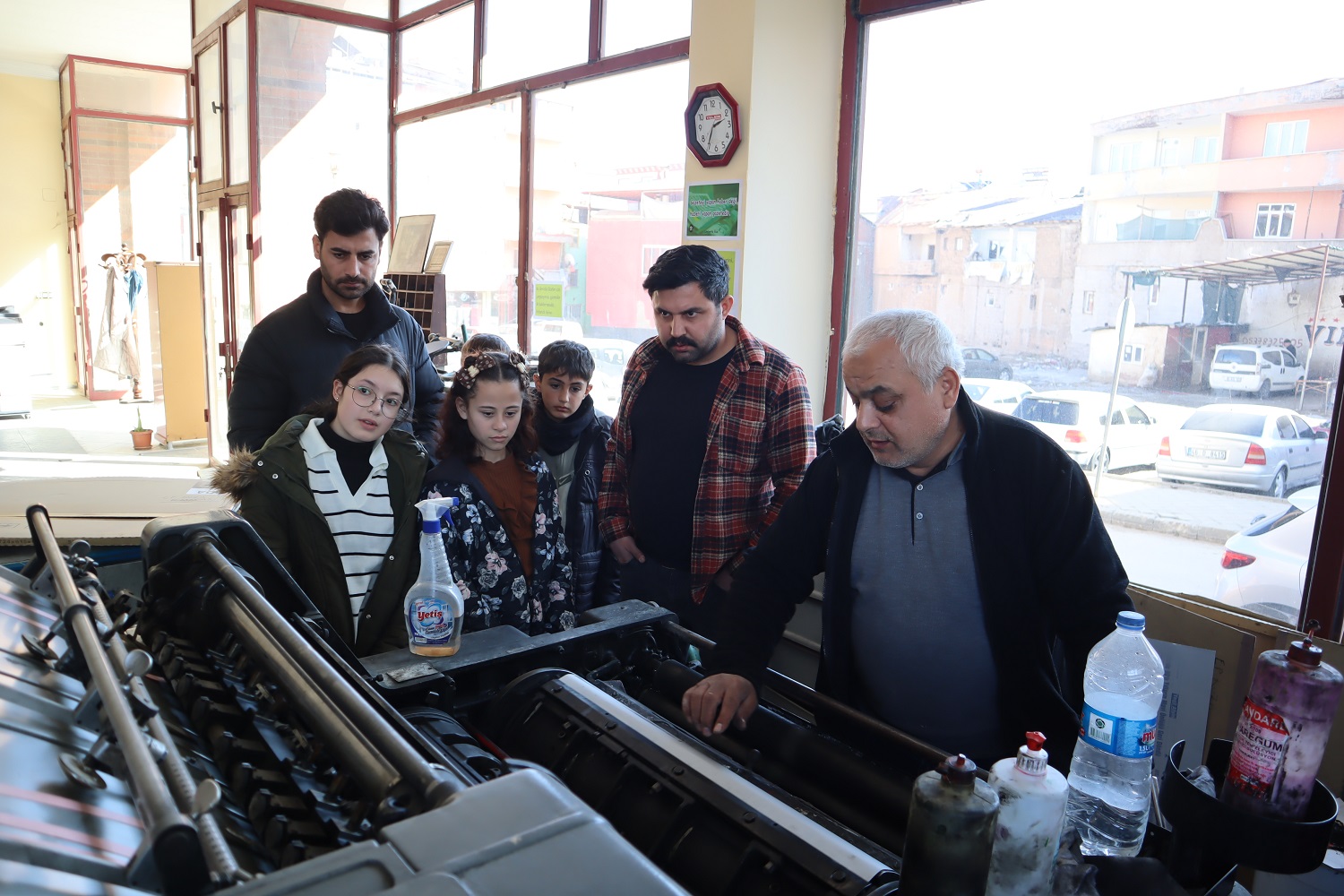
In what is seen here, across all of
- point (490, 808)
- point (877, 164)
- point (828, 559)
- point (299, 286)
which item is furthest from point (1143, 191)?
point (299, 286)

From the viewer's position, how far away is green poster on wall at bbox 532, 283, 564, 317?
182 inches

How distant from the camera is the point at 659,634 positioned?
1701 mm

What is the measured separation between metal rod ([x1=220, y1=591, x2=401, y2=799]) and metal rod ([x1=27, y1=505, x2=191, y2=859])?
0.16m

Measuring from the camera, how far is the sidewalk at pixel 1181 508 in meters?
2.30

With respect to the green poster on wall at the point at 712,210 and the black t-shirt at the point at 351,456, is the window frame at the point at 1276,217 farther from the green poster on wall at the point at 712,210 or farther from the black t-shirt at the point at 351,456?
the black t-shirt at the point at 351,456

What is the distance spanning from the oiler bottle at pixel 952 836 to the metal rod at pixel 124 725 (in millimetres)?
652

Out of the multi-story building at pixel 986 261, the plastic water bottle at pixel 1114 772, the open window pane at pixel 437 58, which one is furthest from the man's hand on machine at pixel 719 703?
the open window pane at pixel 437 58

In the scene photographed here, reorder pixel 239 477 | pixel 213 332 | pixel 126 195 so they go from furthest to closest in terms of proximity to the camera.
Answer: pixel 126 195
pixel 213 332
pixel 239 477

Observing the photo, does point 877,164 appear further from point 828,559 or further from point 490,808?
point 490,808

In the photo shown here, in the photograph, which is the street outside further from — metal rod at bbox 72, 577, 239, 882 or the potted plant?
the potted plant

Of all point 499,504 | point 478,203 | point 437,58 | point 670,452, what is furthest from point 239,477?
point 437,58

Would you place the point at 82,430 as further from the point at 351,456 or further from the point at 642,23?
the point at 351,456

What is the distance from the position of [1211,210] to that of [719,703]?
1.97 m

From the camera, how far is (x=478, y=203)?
5.18 metres
